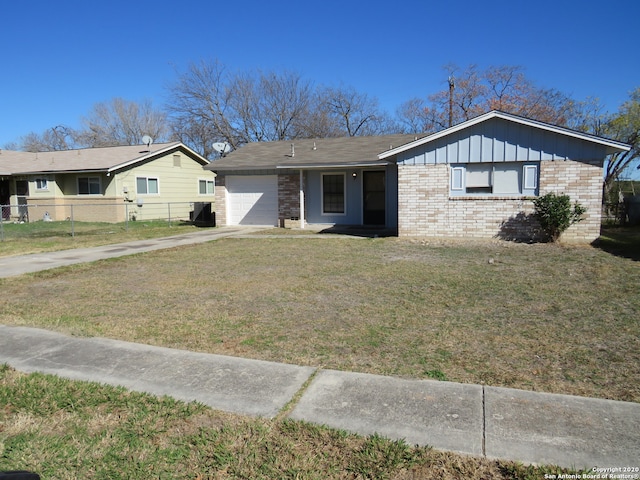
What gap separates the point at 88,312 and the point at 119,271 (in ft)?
11.7

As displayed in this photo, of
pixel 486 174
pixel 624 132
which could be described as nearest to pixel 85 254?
pixel 486 174

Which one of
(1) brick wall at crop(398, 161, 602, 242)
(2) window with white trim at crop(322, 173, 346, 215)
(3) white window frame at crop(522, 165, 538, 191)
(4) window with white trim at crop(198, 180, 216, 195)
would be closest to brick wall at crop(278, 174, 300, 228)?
(2) window with white trim at crop(322, 173, 346, 215)

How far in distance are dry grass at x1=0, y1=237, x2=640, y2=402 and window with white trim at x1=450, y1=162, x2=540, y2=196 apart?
3.25 metres

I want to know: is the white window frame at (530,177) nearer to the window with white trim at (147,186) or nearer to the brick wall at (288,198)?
the brick wall at (288,198)

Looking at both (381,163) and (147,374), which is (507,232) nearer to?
(381,163)

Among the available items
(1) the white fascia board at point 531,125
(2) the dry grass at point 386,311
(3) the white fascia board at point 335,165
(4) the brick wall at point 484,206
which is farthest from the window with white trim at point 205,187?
(2) the dry grass at point 386,311

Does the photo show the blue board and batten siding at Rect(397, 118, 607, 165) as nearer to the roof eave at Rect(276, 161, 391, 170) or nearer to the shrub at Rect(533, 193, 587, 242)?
the shrub at Rect(533, 193, 587, 242)

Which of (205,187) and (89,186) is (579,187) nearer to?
(205,187)

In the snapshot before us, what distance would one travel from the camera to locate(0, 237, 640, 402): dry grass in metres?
4.26

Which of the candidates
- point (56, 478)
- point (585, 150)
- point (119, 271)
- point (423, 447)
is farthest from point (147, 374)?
point (585, 150)

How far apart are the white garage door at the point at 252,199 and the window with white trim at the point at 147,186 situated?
6.63 m

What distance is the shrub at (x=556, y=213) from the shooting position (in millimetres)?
12500

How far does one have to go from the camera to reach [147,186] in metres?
24.9

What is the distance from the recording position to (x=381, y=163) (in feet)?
55.1
